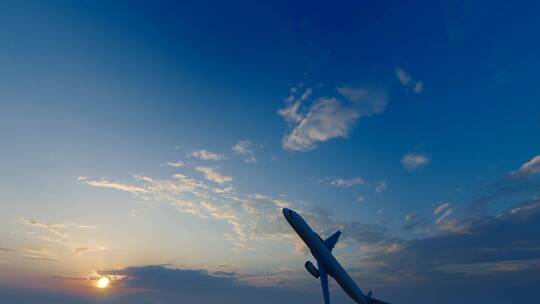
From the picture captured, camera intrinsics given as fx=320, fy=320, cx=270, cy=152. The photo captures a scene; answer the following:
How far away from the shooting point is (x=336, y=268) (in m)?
90.9

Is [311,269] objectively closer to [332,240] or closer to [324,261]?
[324,261]

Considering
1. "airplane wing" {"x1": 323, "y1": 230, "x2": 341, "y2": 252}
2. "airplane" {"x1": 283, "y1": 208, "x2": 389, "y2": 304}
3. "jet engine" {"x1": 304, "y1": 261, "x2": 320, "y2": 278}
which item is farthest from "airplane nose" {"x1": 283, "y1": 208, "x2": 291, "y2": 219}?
"airplane wing" {"x1": 323, "y1": 230, "x2": 341, "y2": 252}

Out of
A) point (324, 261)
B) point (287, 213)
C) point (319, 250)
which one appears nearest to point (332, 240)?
point (324, 261)

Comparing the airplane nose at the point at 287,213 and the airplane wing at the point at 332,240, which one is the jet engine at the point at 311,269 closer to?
the airplane wing at the point at 332,240

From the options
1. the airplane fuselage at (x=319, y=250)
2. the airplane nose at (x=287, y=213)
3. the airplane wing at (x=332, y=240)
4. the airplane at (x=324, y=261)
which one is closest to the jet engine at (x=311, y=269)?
the airplane at (x=324, y=261)

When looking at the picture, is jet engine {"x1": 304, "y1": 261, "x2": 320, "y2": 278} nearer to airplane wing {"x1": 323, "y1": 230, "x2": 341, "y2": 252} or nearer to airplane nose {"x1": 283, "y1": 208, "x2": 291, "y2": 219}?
airplane wing {"x1": 323, "y1": 230, "x2": 341, "y2": 252}

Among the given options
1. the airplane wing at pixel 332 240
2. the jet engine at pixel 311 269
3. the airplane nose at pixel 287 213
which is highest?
the airplane nose at pixel 287 213

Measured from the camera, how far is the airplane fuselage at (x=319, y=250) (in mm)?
85000

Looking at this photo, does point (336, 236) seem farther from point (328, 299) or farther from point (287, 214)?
point (287, 214)

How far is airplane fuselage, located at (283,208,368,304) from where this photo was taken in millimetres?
85000

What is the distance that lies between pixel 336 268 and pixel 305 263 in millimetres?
8814

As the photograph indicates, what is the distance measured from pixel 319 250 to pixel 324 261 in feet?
15.3

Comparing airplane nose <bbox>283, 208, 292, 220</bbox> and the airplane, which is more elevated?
airplane nose <bbox>283, 208, 292, 220</bbox>

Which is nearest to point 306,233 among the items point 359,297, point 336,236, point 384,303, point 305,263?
point 305,263
